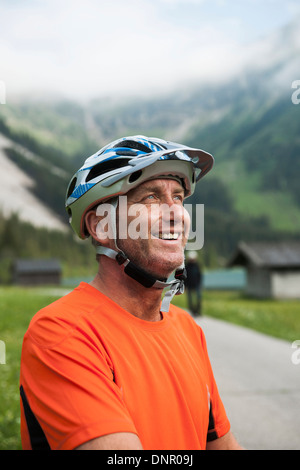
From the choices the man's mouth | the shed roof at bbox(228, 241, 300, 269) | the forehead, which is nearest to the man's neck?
the man's mouth

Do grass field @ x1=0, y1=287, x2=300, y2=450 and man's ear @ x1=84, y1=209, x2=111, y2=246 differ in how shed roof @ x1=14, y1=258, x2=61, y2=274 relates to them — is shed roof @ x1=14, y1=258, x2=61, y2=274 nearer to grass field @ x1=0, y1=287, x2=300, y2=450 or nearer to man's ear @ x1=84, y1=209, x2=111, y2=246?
grass field @ x1=0, y1=287, x2=300, y2=450

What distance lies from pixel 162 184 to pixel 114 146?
0.32m

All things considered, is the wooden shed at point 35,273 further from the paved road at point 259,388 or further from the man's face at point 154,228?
the man's face at point 154,228

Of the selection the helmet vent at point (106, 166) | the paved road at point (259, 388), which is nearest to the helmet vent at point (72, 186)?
the helmet vent at point (106, 166)

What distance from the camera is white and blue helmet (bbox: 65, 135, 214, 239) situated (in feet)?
7.09

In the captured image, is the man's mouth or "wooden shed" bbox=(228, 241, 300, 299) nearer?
the man's mouth

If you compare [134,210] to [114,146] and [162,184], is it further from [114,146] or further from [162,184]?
[114,146]

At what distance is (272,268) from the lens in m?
48.3

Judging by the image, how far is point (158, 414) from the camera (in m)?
1.93

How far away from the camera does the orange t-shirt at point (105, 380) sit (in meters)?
1.71

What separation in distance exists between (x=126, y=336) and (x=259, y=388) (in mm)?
6717

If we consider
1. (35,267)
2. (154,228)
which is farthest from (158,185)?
(35,267)

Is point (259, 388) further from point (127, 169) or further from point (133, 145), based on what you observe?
point (127, 169)
